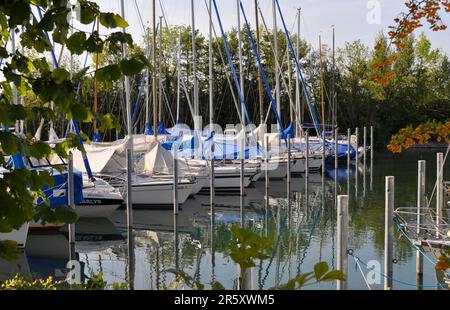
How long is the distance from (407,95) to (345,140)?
59.8 feet

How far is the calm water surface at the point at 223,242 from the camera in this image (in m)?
13.9

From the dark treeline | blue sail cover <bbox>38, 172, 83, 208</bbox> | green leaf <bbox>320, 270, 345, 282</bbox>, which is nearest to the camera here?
green leaf <bbox>320, 270, 345, 282</bbox>

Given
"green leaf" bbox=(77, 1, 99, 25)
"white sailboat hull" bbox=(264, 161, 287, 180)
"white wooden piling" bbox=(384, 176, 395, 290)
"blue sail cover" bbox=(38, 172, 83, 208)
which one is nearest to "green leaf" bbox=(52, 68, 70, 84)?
"green leaf" bbox=(77, 1, 99, 25)

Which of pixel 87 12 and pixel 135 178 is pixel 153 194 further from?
pixel 87 12

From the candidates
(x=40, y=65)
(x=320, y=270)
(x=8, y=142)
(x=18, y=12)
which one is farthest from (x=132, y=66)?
(x=320, y=270)

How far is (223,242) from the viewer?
17.4 meters

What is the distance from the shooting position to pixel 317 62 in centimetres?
6119

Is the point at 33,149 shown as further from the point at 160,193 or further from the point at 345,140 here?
the point at 345,140

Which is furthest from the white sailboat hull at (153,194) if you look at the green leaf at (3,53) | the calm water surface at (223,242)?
the green leaf at (3,53)

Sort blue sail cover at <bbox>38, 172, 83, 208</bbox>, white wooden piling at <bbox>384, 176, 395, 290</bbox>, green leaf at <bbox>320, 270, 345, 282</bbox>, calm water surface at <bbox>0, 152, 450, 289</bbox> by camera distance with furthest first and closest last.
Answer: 1. blue sail cover at <bbox>38, 172, 83, 208</bbox>
2. calm water surface at <bbox>0, 152, 450, 289</bbox>
3. white wooden piling at <bbox>384, 176, 395, 290</bbox>
4. green leaf at <bbox>320, 270, 345, 282</bbox>

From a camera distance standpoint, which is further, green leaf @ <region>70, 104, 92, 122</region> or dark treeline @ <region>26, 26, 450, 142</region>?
dark treeline @ <region>26, 26, 450, 142</region>

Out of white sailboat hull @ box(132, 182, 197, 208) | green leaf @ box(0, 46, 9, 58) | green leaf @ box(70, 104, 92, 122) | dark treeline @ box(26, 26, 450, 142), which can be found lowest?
white sailboat hull @ box(132, 182, 197, 208)

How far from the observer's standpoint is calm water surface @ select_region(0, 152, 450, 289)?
1388 centimetres

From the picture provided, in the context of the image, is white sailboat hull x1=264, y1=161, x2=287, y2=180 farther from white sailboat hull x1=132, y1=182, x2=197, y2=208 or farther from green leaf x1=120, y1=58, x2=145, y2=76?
green leaf x1=120, y1=58, x2=145, y2=76
